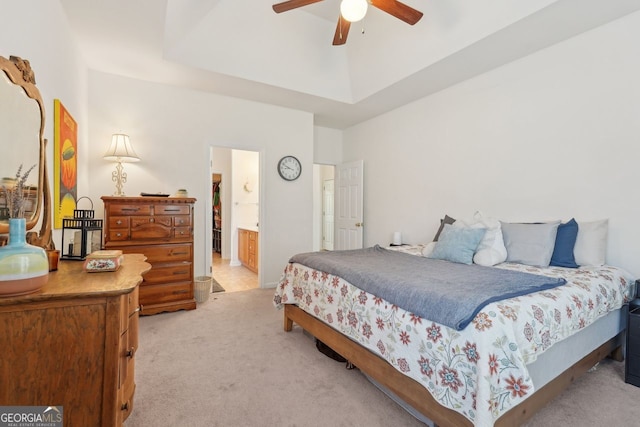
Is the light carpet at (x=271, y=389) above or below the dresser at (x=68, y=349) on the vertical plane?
below

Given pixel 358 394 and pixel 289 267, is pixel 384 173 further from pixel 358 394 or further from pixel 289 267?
pixel 358 394

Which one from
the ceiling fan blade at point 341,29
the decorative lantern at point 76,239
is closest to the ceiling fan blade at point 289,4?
the ceiling fan blade at point 341,29

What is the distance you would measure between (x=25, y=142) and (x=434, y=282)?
2327mm

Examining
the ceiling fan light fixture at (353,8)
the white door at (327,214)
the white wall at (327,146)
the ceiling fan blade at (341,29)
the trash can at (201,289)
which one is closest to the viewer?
the ceiling fan light fixture at (353,8)

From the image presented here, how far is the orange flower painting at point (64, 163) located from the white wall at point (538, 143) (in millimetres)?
3745

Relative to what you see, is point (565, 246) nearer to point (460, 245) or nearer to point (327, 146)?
point (460, 245)

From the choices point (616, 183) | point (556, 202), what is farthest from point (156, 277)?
point (616, 183)

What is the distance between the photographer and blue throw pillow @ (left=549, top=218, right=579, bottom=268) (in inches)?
94.6

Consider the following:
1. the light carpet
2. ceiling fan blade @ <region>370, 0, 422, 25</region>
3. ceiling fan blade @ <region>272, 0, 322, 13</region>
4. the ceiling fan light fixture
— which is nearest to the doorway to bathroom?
the light carpet

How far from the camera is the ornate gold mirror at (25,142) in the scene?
1.34 m

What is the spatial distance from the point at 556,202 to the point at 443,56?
1.74m

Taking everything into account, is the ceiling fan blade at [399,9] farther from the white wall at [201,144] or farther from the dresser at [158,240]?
the dresser at [158,240]

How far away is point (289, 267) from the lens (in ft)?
9.21

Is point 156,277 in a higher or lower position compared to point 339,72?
lower
